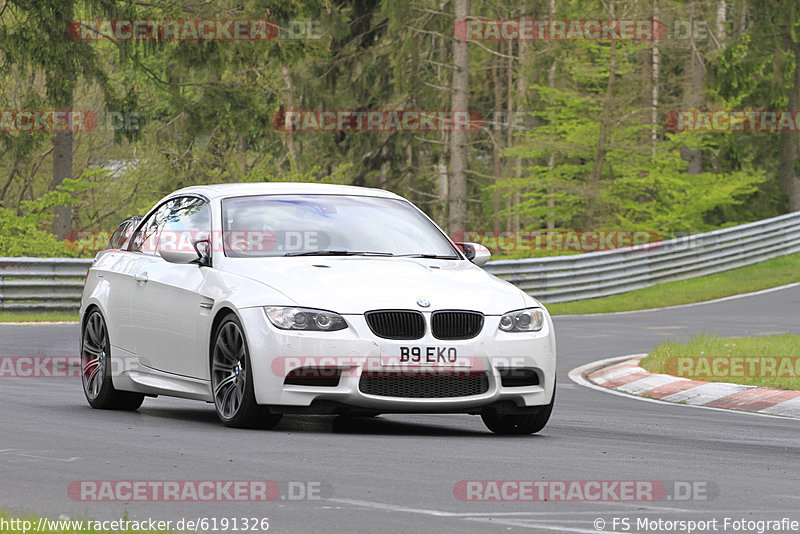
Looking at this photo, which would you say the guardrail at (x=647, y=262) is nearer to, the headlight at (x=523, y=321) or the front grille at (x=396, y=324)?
the headlight at (x=523, y=321)

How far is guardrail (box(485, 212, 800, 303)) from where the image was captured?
28688mm

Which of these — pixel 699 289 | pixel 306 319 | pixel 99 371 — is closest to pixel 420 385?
pixel 306 319

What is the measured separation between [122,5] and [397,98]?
13.7 meters

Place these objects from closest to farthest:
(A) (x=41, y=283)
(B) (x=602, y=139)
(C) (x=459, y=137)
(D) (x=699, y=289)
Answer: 1. (A) (x=41, y=283)
2. (D) (x=699, y=289)
3. (C) (x=459, y=137)
4. (B) (x=602, y=139)

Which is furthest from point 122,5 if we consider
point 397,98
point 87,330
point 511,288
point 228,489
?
point 228,489

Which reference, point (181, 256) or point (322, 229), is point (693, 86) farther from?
point (181, 256)

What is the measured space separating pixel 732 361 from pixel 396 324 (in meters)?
6.95

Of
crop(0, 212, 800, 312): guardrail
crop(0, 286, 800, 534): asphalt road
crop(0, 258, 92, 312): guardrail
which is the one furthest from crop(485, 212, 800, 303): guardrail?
crop(0, 286, 800, 534): asphalt road

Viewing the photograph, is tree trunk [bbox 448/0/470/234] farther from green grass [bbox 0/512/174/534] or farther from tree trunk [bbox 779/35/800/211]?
green grass [bbox 0/512/174/534]

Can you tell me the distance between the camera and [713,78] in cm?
4281

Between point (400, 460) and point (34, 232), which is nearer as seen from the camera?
point (400, 460)

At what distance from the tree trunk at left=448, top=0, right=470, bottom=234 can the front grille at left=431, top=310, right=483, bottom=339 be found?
1051 inches

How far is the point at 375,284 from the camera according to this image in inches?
352

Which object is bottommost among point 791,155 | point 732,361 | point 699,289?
point 699,289
